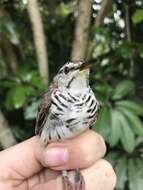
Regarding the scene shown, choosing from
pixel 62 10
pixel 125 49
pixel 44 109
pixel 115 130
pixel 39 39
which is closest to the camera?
pixel 44 109

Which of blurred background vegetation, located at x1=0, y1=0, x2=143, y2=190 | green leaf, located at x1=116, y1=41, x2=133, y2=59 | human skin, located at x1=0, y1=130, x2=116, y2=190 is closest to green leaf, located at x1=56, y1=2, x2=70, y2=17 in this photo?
blurred background vegetation, located at x1=0, y1=0, x2=143, y2=190

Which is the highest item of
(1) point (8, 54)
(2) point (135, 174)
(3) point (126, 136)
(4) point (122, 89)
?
(1) point (8, 54)

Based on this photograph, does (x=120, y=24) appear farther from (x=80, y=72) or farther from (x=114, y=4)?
(x=80, y=72)

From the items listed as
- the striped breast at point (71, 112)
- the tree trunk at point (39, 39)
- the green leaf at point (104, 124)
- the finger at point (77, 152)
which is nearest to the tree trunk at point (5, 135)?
the tree trunk at point (39, 39)

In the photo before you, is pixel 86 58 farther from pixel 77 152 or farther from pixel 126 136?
pixel 77 152

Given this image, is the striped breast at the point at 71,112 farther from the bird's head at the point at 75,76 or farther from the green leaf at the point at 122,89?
the green leaf at the point at 122,89

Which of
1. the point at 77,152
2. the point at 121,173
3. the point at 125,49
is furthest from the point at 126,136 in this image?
the point at 77,152

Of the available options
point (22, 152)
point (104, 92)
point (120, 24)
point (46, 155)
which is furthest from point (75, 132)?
point (120, 24)
